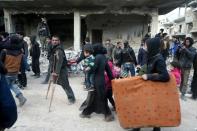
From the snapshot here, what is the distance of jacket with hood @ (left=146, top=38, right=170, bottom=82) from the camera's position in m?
5.48

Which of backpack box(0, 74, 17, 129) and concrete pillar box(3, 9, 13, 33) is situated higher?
concrete pillar box(3, 9, 13, 33)

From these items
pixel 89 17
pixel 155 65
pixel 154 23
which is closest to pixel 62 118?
pixel 155 65

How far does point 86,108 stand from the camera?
7340 mm

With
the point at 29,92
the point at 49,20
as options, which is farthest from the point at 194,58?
the point at 49,20

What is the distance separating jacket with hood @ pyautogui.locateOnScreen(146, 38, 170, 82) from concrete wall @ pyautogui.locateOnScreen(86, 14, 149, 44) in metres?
17.5

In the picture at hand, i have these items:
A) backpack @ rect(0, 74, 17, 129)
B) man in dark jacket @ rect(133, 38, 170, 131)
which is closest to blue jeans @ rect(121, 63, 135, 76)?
man in dark jacket @ rect(133, 38, 170, 131)

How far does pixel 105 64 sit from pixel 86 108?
1.08m

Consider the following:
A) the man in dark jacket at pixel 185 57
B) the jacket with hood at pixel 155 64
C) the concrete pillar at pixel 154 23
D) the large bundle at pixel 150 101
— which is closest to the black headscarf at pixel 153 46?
the jacket with hood at pixel 155 64

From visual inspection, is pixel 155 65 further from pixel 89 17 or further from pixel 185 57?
pixel 89 17

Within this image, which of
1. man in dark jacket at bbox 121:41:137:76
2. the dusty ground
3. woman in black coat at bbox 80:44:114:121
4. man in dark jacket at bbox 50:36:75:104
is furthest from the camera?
man in dark jacket at bbox 121:41:137:76

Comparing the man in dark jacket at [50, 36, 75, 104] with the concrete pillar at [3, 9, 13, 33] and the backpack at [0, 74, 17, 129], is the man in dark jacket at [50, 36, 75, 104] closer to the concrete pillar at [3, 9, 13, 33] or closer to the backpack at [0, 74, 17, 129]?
the backpack at [0, 74, 17, 129]

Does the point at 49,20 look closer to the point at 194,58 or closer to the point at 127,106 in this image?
the point at 194,58

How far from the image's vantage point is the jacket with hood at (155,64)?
5.48 m

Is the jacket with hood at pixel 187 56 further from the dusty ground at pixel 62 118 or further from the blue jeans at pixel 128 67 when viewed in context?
the blue jeans at pixel 128 67
